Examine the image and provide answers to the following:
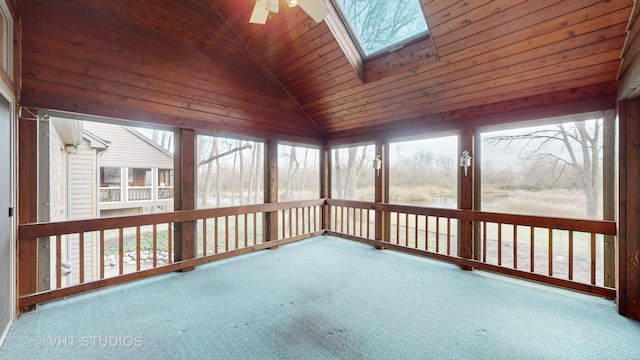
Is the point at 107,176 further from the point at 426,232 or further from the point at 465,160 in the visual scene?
the point at 465,160

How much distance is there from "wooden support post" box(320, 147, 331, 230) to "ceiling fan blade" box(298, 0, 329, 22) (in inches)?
128

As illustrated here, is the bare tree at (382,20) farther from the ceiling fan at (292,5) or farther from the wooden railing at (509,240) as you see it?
the wooden railing at (509,240)

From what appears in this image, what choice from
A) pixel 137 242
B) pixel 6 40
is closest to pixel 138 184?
pixel 137 242

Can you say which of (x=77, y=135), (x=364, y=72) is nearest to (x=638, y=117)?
(x=364, y=72)

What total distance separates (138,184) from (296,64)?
2843 millimetres

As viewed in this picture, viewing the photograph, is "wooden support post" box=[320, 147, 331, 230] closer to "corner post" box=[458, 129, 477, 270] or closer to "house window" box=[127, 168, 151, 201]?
"corner post" box=[458, 129, 477, 270]

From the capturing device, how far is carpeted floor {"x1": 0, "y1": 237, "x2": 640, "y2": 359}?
6.18 ft

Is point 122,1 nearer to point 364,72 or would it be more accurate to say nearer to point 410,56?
point 364,72

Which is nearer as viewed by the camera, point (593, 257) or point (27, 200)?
point (27, 200)

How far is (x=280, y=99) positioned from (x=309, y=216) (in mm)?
2392

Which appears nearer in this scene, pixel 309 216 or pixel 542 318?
pixel 542 318

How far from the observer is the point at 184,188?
350cm

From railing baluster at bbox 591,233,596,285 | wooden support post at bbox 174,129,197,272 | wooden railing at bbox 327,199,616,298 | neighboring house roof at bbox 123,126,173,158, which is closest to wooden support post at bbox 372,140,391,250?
wooden railing at bbox 327,199,616,298

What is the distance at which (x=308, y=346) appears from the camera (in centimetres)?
192
